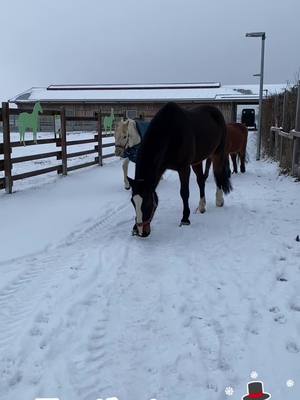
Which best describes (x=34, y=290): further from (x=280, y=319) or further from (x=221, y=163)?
(x=221, y=163)

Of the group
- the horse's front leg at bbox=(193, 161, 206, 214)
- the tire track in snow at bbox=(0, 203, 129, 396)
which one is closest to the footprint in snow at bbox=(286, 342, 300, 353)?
the tire track in snow at bbox=(0, 203, 129, 396)

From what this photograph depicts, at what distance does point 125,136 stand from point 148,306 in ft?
17.0

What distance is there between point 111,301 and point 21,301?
0.73 metres

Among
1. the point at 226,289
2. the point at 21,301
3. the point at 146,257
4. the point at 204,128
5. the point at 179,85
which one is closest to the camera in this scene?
the point at 21,301

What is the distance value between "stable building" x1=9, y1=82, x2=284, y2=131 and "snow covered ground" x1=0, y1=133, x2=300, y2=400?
93.6 ft

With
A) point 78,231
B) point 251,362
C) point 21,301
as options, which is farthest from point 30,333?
point 78,231

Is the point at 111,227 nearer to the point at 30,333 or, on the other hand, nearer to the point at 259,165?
the point at 30,333

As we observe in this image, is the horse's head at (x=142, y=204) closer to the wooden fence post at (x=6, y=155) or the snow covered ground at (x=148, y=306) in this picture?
the snow covered ground at (x=148, y=306)

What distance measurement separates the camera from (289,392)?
7.61ft

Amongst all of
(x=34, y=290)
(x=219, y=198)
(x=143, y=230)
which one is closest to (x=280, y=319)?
(x=34, y=290)

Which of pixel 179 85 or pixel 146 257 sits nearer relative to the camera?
pixel 146 257

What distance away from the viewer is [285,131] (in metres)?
12.1

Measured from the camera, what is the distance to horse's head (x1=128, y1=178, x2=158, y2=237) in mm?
5156

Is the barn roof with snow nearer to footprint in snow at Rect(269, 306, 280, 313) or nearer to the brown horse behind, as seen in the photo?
the brown horse behind
